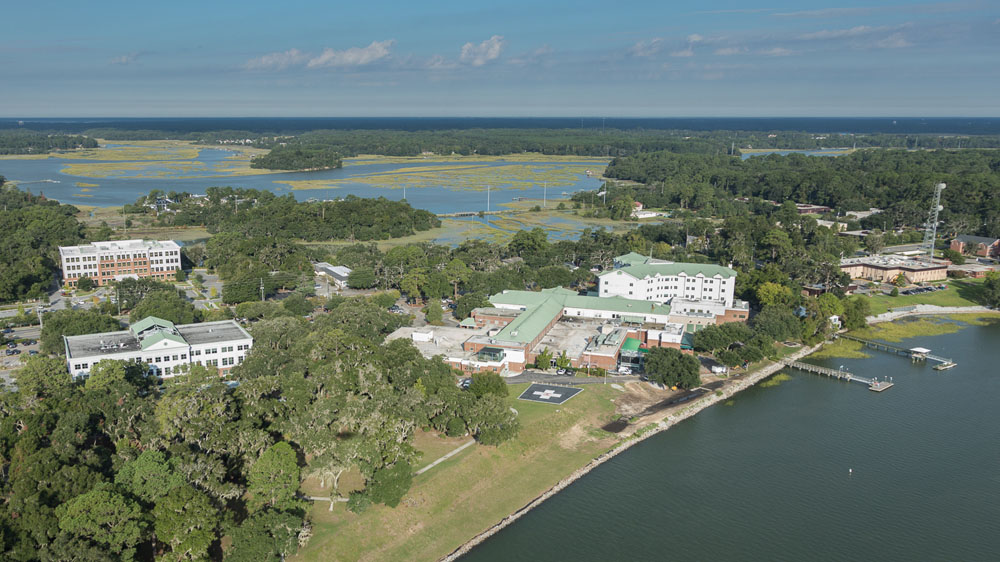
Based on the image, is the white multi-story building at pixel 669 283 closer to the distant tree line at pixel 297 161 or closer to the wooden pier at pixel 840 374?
the wooden pier at pixel 840 374

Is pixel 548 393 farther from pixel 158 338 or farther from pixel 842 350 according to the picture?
pixel 842 350

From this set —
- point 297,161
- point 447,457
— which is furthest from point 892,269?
point 297,161

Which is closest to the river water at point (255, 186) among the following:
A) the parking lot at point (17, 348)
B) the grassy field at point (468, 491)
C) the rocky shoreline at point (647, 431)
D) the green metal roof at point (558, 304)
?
the green metal roof at point (558, 304)

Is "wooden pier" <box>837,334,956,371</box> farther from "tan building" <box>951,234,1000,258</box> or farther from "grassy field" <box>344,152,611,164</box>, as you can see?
"grassy field" <box>344,152,611,164</box>

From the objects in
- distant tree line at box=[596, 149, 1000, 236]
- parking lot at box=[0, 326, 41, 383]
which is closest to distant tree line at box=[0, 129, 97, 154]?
distant tree line at box=[596, 149, 1000, 236]

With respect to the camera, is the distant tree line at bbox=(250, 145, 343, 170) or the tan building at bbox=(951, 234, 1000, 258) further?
the distant tree line at bbox=(250, 145, 343, 170)

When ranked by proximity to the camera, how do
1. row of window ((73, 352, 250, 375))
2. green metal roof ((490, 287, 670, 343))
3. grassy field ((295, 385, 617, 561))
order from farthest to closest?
green metal roof ((490, 287, 670, 343)) → row of window ((73, 352, 250, 375)) → grassy field ((295, 385, 617, 561))

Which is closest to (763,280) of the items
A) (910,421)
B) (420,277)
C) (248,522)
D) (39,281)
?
(910,421)
